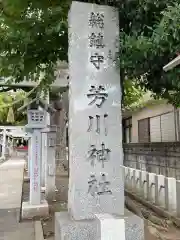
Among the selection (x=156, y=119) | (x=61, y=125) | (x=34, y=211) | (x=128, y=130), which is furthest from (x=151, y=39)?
(x=128, y=130)

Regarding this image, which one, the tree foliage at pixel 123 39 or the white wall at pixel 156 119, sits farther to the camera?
the white wall at pixel 156 119

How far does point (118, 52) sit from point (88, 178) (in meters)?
2.03

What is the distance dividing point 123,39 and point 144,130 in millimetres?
13495

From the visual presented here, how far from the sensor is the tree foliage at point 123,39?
4.24 m

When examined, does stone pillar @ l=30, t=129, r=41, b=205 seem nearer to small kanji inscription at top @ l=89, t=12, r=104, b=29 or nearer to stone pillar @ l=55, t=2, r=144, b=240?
stone pillar @ l=55, t=2, r=144, b=240

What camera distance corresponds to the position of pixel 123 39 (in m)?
4.70

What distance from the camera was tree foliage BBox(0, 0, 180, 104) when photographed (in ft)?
13.9

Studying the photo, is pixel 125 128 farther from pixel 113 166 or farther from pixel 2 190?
pixel 113 166

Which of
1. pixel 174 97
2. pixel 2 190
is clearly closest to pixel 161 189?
pixel 174 97

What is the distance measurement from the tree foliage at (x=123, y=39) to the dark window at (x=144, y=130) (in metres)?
10.2

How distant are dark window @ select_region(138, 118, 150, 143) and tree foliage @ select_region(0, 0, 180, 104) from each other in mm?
10245

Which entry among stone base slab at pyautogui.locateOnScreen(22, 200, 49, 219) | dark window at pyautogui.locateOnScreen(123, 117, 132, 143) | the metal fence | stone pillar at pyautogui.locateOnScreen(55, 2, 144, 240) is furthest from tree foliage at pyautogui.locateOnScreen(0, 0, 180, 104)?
dark window at pyautogui.locateOnScreen(123, 117, 132, 143)

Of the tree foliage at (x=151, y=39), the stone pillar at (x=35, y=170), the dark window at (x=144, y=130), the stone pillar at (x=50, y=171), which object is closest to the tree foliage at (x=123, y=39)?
the tree foliage at (x=151, y=39)

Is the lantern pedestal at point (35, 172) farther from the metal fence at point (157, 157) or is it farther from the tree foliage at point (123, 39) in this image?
the metal fence at point (157, 157)
